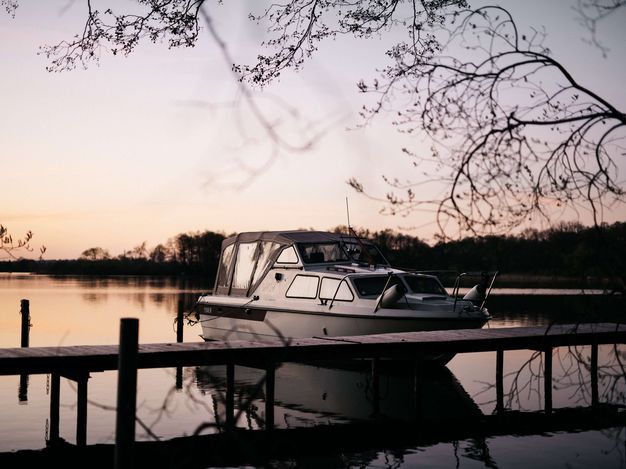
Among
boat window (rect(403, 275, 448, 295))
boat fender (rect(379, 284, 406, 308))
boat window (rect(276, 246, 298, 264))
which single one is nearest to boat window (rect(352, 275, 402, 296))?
boat window (rect(403, 275, 448, 295))

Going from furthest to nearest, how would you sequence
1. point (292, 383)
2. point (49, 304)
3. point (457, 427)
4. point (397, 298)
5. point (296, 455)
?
point (49, 304) < point (292, 383) < point (397, 298) < point (457, 427) < point (296, 455)

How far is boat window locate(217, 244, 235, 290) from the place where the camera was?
24625 mm

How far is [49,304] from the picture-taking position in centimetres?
6025

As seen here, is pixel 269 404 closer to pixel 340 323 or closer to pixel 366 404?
pixel 366 404

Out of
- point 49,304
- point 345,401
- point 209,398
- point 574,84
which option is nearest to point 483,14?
point 574,84

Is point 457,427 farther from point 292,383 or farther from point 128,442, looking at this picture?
point 128,442

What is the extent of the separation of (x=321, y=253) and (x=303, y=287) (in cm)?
143

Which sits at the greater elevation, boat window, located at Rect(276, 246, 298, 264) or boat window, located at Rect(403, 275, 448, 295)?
boat window, located at Rect(276, 246, 298, 264)

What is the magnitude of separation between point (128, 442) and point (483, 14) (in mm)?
4040

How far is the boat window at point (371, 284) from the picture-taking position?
1984 centimetres

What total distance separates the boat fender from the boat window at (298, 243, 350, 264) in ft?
10.2

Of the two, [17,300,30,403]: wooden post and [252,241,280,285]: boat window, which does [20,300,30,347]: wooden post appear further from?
[252,241,280,285]: boat window

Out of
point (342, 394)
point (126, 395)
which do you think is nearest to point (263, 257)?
point (342, 394)

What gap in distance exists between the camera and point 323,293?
2033 cm
